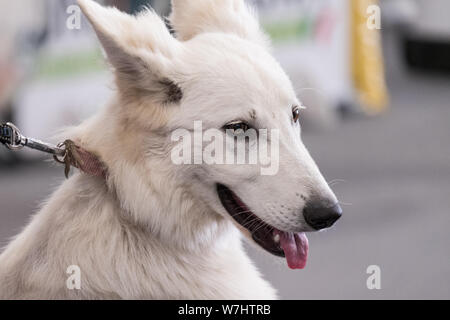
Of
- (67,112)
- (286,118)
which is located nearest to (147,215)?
(286,118)

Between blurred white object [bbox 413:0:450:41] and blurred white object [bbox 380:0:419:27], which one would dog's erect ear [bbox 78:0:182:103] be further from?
blurred white object [bbox 380:0:419:27]

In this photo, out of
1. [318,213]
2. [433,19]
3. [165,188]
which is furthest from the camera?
[433,19]

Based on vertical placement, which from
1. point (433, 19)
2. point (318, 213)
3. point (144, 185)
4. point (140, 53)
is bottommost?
point (318, 213)

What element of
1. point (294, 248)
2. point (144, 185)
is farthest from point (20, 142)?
point (294, 248)

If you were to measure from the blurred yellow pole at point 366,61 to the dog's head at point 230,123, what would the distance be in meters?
7.59

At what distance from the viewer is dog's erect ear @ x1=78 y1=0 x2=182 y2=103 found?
8.68 feet

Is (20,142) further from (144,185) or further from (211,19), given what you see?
(211,19)

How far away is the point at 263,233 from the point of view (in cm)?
282

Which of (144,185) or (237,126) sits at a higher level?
(237,126)

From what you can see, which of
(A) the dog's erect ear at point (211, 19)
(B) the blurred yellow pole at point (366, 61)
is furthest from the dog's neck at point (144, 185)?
(B) the blurred yellow pole at point (366, 61)

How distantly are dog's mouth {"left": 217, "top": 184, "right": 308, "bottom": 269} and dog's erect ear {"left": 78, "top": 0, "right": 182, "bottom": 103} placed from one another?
377 mm

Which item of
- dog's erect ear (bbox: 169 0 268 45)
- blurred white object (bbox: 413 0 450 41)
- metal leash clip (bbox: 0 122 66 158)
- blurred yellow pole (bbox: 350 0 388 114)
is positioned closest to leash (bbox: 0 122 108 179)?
metal leash clip (bbox: 0 122 66 158)

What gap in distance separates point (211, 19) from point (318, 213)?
823 mm

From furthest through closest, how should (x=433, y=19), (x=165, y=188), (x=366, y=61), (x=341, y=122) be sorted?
(x=433, y=19) < (x=366, y=61) < (x=341, y=122) < (x=165, y=188)
